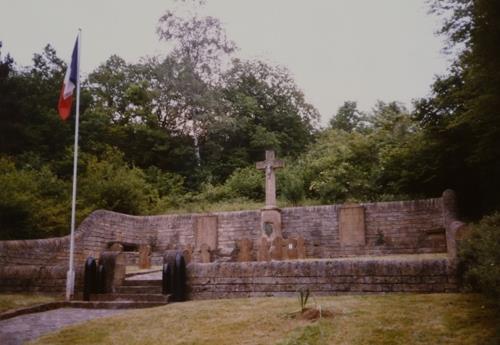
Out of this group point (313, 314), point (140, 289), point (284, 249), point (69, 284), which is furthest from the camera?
point (284, 249)

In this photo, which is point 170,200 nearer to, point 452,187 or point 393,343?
point 452,187

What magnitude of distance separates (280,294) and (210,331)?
2669 millimetres

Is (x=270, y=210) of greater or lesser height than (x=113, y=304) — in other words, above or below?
above

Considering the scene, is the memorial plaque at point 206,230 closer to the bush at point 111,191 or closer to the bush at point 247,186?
the bush at point 111,191

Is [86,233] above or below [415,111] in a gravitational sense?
below

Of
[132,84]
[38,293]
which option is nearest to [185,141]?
[132,84]

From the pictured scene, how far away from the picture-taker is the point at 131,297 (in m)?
10.8

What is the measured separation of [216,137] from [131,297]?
26.1 m

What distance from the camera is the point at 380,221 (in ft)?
62.5

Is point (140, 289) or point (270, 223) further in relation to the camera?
point (270, 223)

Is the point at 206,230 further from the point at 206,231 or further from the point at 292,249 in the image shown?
the point at 292,249

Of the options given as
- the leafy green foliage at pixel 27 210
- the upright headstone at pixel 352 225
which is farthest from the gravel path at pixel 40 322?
the upright headstone at pixel 352 225

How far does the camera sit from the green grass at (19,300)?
1004 cm

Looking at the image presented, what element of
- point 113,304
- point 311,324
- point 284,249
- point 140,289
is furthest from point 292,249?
point 311,324
